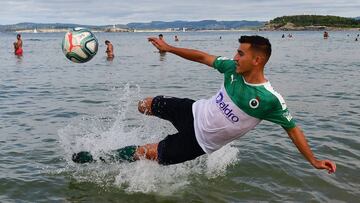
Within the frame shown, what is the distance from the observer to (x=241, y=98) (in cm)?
613

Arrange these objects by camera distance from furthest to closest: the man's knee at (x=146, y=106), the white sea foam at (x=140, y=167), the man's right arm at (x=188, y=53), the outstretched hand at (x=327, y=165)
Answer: the white sea foam at (x=140, y=167)
the man's knee at (x=146, y=106)
the man's right arm at (x=188, y=53)
the outstretched hand at (x=327, y=165)

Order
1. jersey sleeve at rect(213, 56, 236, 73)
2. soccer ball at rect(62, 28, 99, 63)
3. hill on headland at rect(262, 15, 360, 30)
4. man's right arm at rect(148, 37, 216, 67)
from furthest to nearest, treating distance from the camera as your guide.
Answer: hill on headland at rect(262, 15, 360, 30)
soccer ball at rect(62, 28, 99, 63)
man's right arm at rect(148, 37, 216, 67)
jersey sleeve at rect(213, 56, 236, 73)

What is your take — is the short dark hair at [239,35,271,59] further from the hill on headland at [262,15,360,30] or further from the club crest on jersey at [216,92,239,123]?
the hill on headland at [262,15,360,30]

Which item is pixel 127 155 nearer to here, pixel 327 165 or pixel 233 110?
pixel 233 110

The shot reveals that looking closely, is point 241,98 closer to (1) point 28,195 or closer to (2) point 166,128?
(1) point 28,195

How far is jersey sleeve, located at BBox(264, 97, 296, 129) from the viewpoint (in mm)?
6074

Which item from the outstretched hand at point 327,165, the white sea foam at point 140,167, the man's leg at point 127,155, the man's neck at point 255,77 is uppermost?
the man's neck at point 255,77

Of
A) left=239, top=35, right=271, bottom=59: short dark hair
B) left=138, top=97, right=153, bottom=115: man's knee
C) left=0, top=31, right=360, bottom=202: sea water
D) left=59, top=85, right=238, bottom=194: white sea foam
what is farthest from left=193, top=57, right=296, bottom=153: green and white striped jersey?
left=0, top=31, right=360, bottom=202: sea water

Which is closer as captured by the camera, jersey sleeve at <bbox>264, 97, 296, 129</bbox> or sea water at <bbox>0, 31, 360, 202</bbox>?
jersey sleeve at <bbox>264, 97, 296, 129</bbox>

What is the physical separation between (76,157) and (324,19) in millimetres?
199799

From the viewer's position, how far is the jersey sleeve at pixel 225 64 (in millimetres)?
6379

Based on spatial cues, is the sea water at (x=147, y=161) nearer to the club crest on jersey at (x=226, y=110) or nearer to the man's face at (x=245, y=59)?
the club crest on jersey at (x=226, y=110)

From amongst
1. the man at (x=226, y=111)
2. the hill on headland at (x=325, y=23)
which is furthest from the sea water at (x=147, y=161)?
the hill on headland at (x=325, y=23)

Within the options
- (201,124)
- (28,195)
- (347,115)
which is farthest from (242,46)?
(347,115)
